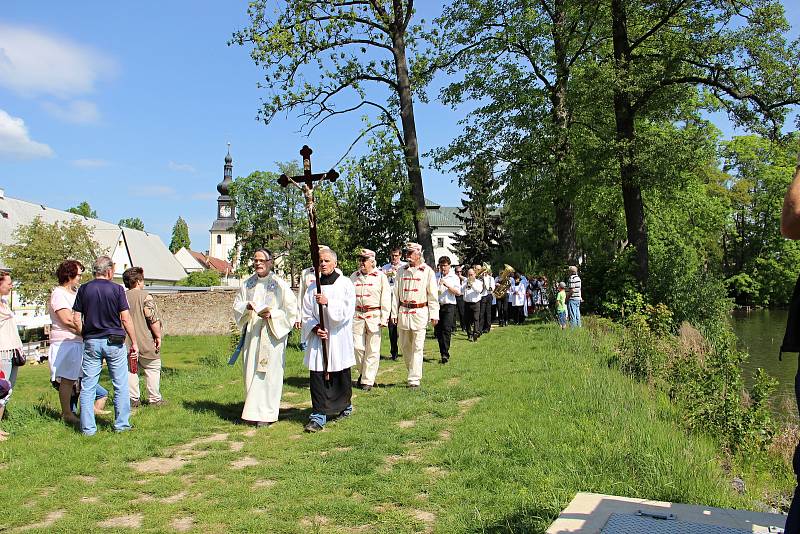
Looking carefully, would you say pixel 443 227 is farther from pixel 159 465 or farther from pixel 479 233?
pixel 159 465

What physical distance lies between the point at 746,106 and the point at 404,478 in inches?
665

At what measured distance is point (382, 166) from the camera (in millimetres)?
18797

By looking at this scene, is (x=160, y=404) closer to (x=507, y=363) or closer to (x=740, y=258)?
(x=507, y=363)

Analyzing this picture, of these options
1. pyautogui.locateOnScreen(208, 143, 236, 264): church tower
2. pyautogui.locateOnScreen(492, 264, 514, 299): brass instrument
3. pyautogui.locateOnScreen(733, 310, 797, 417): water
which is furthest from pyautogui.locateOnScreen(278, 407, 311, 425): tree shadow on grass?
pyautogui.locateOnScreen(208, 143, 236, 264): church tower

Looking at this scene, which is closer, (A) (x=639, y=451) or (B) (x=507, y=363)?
(A) (x=639, y=451)

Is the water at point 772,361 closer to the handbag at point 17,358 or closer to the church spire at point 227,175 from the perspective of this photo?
the handbag at point 17,358

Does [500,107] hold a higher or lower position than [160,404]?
higher

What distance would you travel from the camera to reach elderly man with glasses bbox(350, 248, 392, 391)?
10000mm

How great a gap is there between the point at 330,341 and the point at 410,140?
11.9 metres

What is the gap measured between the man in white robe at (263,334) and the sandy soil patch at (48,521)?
279 cm

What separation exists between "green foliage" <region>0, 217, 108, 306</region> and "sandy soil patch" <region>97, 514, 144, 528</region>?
3434cm

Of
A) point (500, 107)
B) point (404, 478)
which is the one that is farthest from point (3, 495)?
point (500, 107)

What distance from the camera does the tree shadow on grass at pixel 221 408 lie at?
8.08 meters

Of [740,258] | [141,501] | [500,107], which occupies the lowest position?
[141,501]
